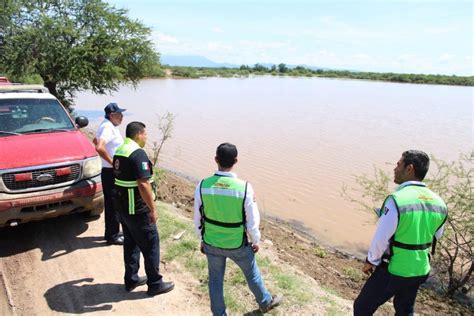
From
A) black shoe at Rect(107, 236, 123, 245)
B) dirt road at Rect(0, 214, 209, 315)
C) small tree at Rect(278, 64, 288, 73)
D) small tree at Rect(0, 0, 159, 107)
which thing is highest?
small tree at Rect(278, 64, 288, 73)

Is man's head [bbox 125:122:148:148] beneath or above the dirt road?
above

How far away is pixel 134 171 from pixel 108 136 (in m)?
1.43

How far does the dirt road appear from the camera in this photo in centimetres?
425

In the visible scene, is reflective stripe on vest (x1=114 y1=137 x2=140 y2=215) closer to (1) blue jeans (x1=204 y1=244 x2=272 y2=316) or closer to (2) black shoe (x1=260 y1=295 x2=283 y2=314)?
(1) blue jeans (x1=204 y1=244 x2=272 y2=316)

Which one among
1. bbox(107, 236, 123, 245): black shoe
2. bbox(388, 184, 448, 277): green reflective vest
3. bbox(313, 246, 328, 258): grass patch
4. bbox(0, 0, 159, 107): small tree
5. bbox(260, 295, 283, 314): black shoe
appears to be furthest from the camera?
bbox(0, 0, 159, 107): small tree

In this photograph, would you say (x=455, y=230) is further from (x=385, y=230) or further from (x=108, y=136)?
(x=108, y=136)

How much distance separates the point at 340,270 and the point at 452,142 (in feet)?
45.4

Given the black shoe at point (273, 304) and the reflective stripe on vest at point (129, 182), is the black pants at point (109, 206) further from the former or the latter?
the black shoe at point (273, 304)

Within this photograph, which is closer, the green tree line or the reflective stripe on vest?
the reflective stripe on vest

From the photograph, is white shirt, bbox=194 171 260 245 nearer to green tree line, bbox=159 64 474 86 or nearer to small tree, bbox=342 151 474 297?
small tree, bbox=342 151 474 297

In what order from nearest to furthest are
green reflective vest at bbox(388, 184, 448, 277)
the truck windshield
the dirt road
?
green reflective vest at bbox(388, 184, 448, 277) → the dirt road → the truck windshield

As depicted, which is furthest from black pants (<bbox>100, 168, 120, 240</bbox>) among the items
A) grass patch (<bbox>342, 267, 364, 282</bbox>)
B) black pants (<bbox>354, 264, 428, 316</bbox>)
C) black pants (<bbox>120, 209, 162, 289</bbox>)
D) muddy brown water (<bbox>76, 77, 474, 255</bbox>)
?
muddy brown water (<bbox>76, 77, 474, 255</bbox>)

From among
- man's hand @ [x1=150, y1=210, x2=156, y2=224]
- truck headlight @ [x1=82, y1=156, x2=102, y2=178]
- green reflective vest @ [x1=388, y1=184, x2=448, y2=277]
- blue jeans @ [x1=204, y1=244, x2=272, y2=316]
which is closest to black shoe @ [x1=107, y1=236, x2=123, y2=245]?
truck headlight @ [x1=82, y1=156, x2=102, y2=178]

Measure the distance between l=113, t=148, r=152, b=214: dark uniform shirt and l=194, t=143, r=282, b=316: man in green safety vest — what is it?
0.72 metres
